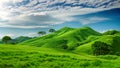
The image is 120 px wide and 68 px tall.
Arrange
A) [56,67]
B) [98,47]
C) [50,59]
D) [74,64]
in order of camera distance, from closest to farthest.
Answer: [56,67] < [74,64] < [50,59] < [98,47]

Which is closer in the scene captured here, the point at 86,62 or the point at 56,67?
the point at 56,67

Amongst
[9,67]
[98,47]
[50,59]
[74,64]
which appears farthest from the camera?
[98,47]

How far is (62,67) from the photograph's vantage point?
4028 cm

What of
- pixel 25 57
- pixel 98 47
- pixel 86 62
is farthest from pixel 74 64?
pixel 98 47

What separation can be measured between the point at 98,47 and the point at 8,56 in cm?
11247

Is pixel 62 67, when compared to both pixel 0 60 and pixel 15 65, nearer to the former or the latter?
pixel 15 65

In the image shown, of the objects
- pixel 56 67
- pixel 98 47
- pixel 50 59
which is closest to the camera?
pixel 56 67

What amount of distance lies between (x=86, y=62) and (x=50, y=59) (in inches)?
243

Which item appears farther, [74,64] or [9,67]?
[74,64]

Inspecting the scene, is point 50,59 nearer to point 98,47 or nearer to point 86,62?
point 86,62

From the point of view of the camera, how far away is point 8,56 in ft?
150

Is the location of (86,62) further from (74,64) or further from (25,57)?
(25,57)

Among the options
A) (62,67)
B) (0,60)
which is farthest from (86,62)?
(0,60)

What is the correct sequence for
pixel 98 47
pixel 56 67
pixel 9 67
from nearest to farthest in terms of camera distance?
1. pixel 9 67
2. pixel 56 67
3. pixel 98 47
